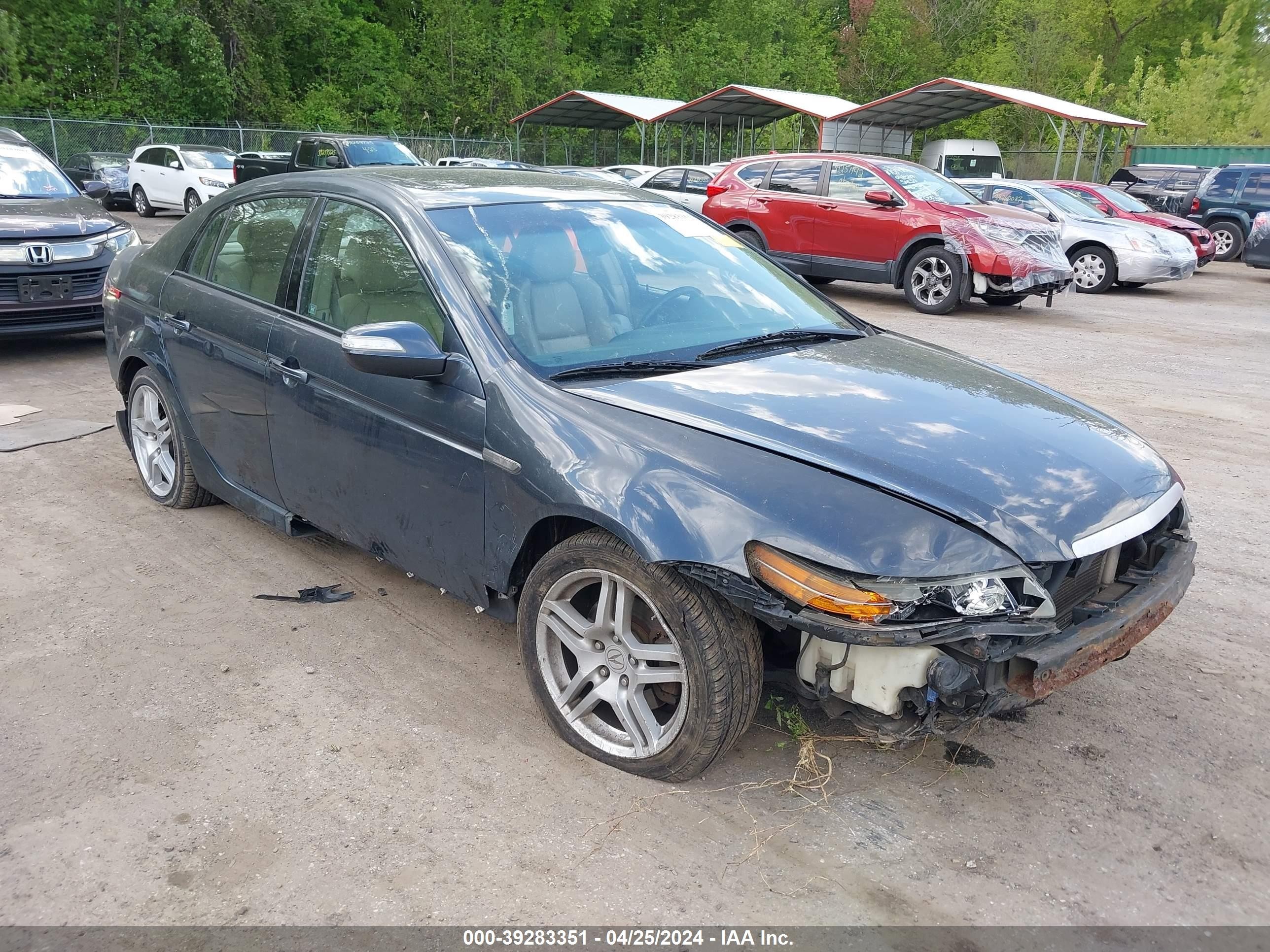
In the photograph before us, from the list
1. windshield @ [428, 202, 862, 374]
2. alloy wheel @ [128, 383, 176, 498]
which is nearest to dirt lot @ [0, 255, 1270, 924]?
alloy wheel @ [128, 383, 176, 498]

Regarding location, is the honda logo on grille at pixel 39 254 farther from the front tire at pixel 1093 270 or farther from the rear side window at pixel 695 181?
the rear side window at pixel 695 181

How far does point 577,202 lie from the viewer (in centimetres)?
399

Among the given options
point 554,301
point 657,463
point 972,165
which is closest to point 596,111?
point 972,165

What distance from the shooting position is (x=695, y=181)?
66.1 ft

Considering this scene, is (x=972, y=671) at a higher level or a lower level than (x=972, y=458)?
lower

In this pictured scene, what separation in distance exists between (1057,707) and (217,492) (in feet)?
11.8

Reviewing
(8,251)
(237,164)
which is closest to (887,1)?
(237,164)

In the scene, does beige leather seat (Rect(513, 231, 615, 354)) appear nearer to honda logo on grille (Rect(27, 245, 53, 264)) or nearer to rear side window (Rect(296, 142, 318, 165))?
honda logo on grille (Rect(27, 245, 53, 264))

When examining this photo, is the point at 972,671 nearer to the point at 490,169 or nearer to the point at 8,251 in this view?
the point at 490,169

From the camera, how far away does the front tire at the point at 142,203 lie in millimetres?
23391

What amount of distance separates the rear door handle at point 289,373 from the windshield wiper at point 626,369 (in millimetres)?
1178

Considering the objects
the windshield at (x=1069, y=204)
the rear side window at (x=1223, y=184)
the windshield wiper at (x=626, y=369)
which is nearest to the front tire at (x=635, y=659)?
the windshield wiper at (x=626, y=369)

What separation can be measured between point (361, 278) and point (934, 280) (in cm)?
983

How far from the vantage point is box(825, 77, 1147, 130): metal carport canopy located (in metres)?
26.0
